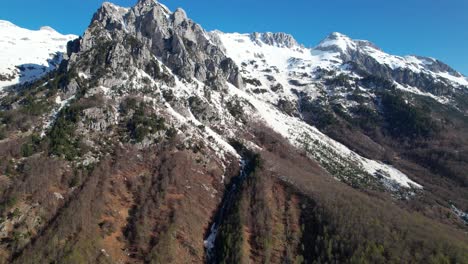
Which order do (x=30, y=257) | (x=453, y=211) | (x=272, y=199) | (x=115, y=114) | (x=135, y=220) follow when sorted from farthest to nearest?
(x=453, y=211) < (x=115, y=114) < (x=272, y=199) < (x=135, y=220) < (x=30, y=257)

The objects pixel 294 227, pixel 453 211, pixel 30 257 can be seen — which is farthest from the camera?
pixel 453 211

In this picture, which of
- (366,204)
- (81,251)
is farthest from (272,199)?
(81,251)

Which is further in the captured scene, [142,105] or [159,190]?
[142,105]

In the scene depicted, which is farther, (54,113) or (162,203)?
(54,113)

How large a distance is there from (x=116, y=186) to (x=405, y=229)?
106 metres

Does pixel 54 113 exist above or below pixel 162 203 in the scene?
above

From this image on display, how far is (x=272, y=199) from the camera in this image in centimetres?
15400

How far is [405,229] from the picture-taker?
13188 centimetres

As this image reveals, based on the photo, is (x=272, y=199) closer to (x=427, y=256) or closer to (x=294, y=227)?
(x=294, y=227)

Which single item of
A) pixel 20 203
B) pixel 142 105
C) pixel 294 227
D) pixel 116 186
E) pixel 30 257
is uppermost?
pixel 142 105

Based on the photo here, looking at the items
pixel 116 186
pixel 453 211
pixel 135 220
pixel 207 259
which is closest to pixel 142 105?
pixel 116 186

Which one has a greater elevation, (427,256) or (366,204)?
(366,204)

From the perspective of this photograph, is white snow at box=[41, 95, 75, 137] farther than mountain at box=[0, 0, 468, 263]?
Yes

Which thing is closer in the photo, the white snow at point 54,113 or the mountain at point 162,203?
the mountain at point 162,203
